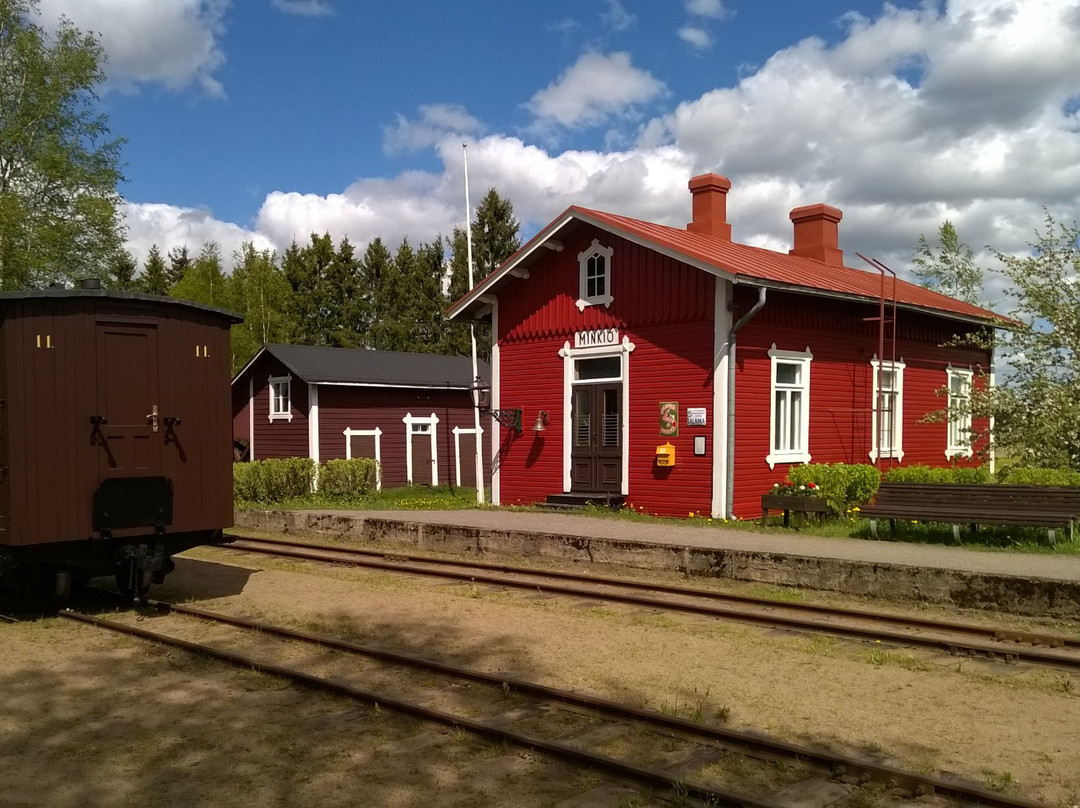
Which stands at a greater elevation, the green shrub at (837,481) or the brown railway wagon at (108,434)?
the brown railway wagon at (108,434)

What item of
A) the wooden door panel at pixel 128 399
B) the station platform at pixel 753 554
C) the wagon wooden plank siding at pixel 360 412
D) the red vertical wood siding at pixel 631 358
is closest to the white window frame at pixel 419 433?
the wagon wooden plank siding at pixel 360 412

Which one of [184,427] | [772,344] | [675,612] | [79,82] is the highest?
[79,82]

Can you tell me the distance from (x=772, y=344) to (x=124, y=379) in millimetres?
10754

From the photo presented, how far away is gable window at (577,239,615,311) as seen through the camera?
57.6 feet

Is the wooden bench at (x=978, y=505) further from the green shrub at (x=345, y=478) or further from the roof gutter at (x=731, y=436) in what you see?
the green shrub at (x=345, y=478)

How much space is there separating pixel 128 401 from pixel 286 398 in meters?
18.0

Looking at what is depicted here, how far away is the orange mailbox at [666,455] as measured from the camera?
53.7 feet

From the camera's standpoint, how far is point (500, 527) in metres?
14.4

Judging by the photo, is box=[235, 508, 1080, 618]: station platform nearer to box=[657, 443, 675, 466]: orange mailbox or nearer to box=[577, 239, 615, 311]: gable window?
box=[657, 443, 675, 466]: orange mailbox

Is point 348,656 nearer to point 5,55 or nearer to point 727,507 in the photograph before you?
point 727,507

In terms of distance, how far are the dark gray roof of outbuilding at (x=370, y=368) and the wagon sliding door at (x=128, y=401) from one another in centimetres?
1590

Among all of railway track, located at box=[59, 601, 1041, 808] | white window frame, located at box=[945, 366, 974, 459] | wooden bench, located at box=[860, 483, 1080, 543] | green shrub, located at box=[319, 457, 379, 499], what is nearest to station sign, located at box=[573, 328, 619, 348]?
wooden bench, located at box=[860, 483, 1080, 543]

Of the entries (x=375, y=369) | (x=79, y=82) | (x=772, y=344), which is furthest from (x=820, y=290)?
(x=79, y=82)

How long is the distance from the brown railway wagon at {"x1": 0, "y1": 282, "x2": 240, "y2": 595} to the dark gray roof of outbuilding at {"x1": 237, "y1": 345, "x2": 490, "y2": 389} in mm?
15589
